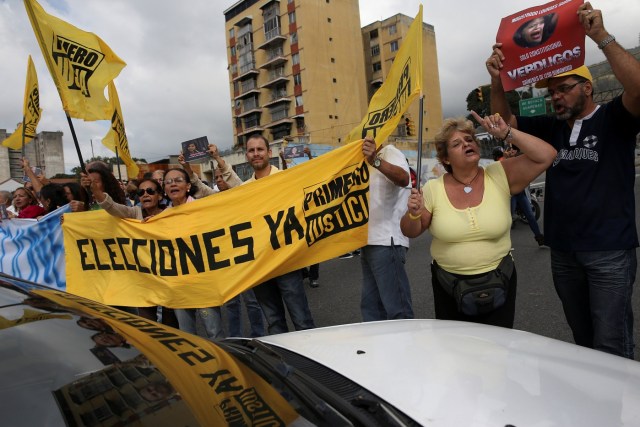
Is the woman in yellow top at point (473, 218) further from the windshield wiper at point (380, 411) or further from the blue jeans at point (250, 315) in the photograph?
the blue jeans at point (250, 315)

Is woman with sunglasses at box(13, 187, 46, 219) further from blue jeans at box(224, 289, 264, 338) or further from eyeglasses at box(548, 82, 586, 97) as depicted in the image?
eyeglasses at box(548, 82, 586, 97)

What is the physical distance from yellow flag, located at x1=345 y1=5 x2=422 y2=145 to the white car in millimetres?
1850

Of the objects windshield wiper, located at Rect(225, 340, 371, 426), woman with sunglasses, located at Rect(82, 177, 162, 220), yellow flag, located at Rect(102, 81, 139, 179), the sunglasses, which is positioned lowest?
windshield wiper, located at Rect(225, 340, 371, 426)

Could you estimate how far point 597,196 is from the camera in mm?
2344

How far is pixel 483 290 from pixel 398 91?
1.63 meters

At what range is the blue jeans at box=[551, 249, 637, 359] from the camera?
2.32 metres

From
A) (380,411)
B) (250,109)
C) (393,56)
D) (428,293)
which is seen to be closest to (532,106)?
(428,293)

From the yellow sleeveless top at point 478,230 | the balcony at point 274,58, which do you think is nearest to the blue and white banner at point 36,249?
the yellow sleeveless top at point 478,230

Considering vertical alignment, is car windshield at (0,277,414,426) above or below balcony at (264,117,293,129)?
below

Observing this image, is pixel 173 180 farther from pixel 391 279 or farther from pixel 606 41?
pixel 606 41

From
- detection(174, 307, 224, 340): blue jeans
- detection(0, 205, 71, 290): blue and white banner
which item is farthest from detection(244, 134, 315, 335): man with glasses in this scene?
detection(0, 205, 71, 290): blue and white banner

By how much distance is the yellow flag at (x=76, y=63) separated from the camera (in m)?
3.77

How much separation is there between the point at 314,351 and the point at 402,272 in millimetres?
1629

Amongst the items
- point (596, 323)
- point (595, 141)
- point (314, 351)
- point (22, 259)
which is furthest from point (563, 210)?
point (22, 259)
